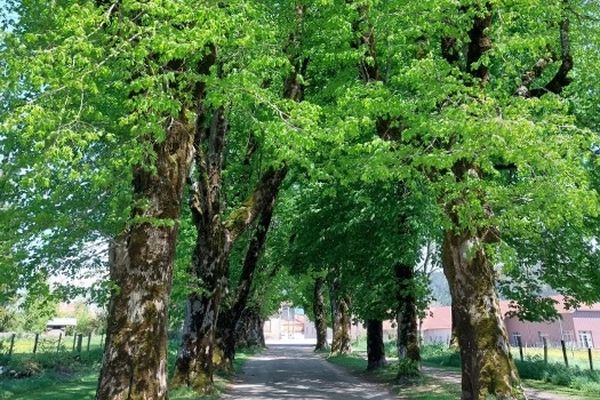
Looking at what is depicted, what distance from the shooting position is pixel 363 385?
1988 centimetres

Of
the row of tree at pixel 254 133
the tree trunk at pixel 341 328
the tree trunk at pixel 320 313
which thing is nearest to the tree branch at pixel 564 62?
the row of tree at pixel 254 133

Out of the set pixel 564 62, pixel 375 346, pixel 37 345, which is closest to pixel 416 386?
pixel 375 346

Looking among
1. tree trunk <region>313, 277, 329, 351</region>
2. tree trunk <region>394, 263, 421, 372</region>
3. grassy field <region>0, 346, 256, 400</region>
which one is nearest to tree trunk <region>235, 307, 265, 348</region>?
tree trunk <region>313, 277, 329, 351</region>

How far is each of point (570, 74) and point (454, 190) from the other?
4361mm

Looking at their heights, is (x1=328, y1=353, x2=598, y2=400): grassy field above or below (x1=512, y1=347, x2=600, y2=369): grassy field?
below

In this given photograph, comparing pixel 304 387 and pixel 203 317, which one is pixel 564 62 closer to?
pixel 203 317

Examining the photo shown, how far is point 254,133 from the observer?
35.7 ft

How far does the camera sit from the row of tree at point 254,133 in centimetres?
795

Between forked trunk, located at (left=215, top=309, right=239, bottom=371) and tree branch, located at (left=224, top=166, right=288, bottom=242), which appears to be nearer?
tree branch, located at (left=224, top=166, right=288, bottom=242)

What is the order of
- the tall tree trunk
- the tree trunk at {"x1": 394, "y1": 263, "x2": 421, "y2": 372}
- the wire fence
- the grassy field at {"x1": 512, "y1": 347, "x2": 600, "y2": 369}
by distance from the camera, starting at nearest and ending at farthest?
the tall tree trunk → the tree trunk at {"x1": 394, "y1": 263, "x2": 421, "y2": 372} → the wire fence → the grassy field at {"x1": 512, "y1": 347, "x2": 600, "y2": 369}

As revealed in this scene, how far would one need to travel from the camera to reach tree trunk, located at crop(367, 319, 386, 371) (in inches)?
980

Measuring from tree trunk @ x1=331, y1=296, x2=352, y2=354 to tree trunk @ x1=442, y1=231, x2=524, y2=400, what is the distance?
25445 mm

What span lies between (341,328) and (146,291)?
31677 millimetres

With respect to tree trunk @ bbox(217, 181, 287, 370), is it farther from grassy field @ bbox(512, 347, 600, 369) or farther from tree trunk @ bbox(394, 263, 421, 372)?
grassy field @ bbox(512, 347, 600, 369)
